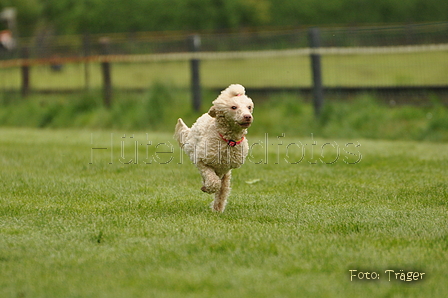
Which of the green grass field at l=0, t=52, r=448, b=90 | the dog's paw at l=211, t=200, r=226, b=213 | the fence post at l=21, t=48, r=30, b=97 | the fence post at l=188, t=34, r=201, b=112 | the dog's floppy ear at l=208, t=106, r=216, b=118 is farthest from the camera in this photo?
the fence post at l=21, t=48, r=30, b=97

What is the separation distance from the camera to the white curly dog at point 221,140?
18.9 feet

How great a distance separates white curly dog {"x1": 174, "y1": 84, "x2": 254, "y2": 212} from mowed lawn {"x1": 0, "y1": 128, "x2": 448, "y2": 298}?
0.30 meters

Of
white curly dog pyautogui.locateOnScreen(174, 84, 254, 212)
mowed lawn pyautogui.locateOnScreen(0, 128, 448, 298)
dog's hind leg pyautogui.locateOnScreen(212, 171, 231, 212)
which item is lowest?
mowed lawn pyautogui.locateOnScreen(0, 128, 448, 298)

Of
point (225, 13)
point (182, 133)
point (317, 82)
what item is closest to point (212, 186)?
point (182, 133)

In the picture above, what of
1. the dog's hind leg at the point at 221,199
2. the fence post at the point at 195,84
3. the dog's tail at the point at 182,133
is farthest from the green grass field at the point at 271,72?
the dog's hind leg at the point at 221,199

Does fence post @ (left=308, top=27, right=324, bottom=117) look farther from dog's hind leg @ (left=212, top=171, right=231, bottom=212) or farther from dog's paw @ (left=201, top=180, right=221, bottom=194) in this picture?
dog's paw @ (left=201, top=180, right=221, bottom=194)

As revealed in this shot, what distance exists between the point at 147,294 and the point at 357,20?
21763mm

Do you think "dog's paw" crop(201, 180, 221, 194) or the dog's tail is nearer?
"dog's paw" crop(201, 180, 221, 194)

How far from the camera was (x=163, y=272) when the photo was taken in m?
4.16

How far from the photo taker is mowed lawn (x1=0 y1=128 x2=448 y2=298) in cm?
397

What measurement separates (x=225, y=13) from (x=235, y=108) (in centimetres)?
2069

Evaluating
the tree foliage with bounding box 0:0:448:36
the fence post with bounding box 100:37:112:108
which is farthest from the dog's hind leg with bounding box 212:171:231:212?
the tree foliage with bounding box 0:0:448:36

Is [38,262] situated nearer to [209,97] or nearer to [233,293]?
[233,293]

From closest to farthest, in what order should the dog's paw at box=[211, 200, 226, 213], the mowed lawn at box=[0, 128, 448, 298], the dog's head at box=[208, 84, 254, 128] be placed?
1. the mowed lawn at box=[0, 128, 448, 298]
2. the dog's head at box=[208, 84, 254, 128]
3. the dog's paw at box=[211, 200, 226, 213]
